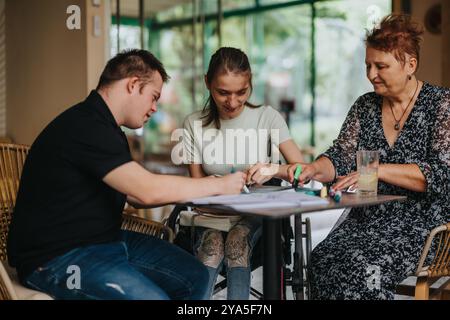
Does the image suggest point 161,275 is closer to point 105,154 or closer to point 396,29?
point 105,154

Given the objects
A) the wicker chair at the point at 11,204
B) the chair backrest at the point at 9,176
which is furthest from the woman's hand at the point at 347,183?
Answer: the chair backrest at the point at 9,176

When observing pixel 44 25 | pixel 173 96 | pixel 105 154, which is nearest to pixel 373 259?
pixel 105 154

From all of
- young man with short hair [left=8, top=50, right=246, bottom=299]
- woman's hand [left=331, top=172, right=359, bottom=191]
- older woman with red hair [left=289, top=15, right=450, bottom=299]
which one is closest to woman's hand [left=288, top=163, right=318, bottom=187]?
older woman with red hair [left=289, top=15, right=450, bottom=299]

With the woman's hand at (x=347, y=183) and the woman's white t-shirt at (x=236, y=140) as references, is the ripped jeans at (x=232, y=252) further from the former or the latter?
the woman's hand at (x=347, y=183)

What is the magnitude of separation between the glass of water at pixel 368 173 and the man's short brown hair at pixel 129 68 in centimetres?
76

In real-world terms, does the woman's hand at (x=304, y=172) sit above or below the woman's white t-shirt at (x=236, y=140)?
below

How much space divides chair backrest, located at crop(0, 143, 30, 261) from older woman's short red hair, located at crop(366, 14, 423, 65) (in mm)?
1485

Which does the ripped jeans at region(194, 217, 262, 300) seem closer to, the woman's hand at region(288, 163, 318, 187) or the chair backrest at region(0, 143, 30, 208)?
the woman's hand at region(288, 163, 318, 187)

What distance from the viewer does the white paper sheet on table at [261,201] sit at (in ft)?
5.65

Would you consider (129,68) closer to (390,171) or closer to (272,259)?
(272,259)

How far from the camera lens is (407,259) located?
2209mm

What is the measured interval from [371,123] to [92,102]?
119 cm

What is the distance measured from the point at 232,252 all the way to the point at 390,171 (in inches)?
25.7

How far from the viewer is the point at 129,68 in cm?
195
